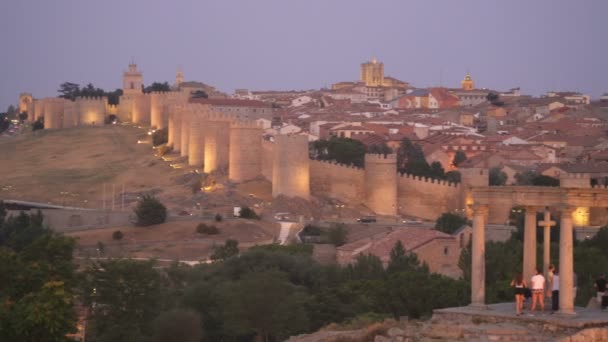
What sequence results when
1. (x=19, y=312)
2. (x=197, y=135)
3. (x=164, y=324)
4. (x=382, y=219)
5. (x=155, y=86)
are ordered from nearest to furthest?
(x=19, y=312) → (x=164, y=324) → (x=382, y=219) → (x=197, y=135) → (x=155, y=86)

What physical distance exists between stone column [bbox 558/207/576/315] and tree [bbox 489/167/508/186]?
3806 cm

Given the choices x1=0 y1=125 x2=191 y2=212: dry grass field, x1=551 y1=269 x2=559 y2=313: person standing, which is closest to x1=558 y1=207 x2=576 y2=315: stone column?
x1=551 y1=269 x2=559 y2=313: person standing

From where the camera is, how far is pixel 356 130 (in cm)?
7925

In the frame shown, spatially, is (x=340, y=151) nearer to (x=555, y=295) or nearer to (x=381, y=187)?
(x=381, y=187)

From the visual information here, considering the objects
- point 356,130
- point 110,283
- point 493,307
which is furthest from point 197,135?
point 493,307

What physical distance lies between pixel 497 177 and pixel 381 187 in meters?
8.67

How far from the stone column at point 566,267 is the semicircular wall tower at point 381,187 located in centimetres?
3295

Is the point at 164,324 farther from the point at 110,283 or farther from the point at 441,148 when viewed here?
the point at 441,148

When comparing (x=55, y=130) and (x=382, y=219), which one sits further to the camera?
(x=55, y=130)

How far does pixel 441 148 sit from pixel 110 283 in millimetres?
43908

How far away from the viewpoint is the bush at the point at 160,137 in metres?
67.9

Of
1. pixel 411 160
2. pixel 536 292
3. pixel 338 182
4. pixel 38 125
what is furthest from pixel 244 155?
pixel 536 292

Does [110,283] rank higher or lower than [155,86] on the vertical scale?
lower

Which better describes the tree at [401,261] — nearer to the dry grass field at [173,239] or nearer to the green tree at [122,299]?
the green tree at [122,299]
